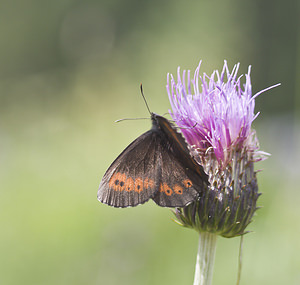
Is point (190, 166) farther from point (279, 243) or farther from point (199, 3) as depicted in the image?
point (199, 3)

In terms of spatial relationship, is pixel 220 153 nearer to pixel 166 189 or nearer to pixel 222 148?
pixel 222 148

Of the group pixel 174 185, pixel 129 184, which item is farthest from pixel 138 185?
pixel 174 185

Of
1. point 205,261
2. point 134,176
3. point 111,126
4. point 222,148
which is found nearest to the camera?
point 205,261

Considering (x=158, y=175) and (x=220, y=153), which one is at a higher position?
(x=220, y=153)

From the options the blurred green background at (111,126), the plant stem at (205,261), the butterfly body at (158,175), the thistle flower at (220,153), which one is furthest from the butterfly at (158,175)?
the blurred green background at (111,126)

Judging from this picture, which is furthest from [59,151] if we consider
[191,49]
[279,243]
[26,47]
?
[26,47]

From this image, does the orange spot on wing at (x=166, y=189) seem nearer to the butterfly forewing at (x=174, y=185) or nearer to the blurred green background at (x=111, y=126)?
the butterfly forewing at (x=174, y=185)

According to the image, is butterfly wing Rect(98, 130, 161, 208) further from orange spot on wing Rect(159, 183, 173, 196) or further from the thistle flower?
the thistle flower
